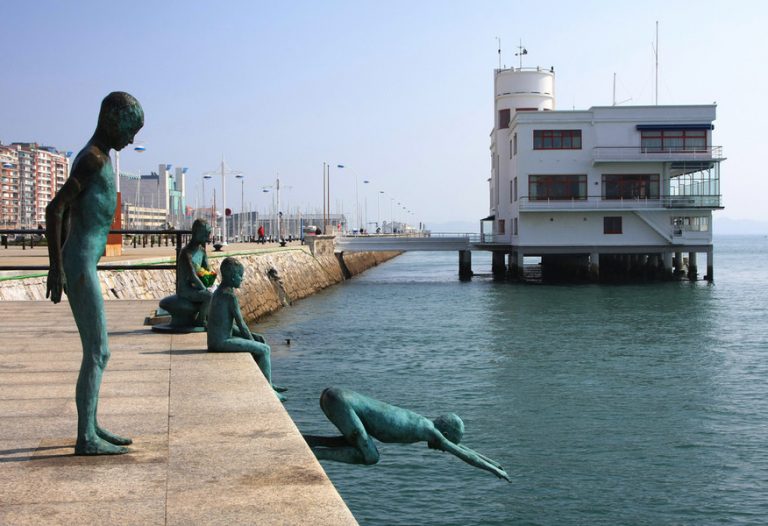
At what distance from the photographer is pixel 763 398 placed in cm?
1909

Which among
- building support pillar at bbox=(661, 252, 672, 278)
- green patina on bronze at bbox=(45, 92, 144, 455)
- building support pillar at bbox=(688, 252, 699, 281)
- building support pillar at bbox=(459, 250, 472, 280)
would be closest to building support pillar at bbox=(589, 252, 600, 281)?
building support pillar at bbox=(661, 252, 672, 278)

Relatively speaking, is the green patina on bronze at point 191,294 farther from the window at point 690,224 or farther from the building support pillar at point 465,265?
the building support pillar at point 465,265

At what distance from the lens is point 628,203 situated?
57.9m

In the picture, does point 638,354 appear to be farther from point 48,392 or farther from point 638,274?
point 638,274

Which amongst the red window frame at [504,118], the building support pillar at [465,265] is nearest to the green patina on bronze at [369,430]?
the building support pillar at [465,265]

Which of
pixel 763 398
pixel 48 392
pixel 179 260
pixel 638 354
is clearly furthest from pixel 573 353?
pixel 48 392

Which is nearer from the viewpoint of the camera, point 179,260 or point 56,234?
point 56,234

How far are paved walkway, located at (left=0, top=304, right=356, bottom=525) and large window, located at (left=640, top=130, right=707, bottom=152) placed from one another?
51.7m

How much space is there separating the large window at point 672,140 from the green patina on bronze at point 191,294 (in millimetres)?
49671

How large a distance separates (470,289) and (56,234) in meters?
51.7

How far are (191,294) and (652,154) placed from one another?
4991 cm

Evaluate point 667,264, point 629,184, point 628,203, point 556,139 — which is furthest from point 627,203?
point 667,264

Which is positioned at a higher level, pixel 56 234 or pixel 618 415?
pixel 56 234

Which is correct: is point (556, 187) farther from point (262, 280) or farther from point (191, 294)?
point (191, 294)
